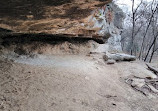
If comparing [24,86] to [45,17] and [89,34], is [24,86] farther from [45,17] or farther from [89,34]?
[89,34]

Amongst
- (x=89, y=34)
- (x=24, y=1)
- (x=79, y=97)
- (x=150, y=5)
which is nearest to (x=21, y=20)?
(x=24, y=1)

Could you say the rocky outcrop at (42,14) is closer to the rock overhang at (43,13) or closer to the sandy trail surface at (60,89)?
the rock overhang at (43,13)

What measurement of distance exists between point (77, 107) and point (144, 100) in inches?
66.0

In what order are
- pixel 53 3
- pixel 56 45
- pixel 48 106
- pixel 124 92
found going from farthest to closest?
pixel 56 45
pixel 124 92
pixel 53 3
pixel 48 106

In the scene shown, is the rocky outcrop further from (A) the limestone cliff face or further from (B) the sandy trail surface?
(B) the sandy trail surface

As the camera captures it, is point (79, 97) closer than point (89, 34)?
Yes

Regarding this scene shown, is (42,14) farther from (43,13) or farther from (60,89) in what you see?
(60,89)

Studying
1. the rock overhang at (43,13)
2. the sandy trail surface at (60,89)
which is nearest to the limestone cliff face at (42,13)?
the rock overhang at (43,13)

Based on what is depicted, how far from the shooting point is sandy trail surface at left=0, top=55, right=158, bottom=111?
2148 mm

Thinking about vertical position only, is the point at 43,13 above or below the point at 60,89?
above

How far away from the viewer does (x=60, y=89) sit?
259 centimetres

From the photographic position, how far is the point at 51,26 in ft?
11.6

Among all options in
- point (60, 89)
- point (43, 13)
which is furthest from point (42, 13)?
point (60, 89)

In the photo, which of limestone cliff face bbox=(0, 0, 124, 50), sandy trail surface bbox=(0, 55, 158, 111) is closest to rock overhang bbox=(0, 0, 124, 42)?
limestone cliff face bbox=(0, 0, 124, 50)
